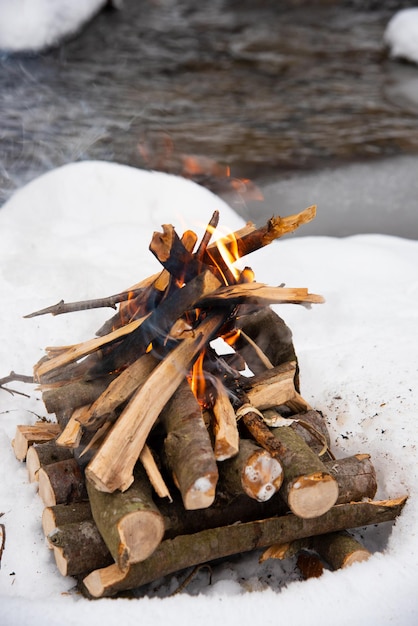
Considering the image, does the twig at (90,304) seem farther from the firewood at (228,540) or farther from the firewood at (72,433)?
the firewood at (228,540)

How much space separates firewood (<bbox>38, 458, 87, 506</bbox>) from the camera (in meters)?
2.43

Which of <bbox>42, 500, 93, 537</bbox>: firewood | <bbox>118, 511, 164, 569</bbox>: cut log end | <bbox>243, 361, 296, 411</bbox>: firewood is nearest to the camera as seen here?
<bbox>118, 511, 164, 569</bbox>: cut log end

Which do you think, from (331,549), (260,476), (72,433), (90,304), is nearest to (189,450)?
(260,476)

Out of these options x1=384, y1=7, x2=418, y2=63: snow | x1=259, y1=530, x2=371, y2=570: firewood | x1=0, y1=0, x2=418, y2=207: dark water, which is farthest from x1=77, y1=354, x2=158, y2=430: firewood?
x1=384, y1=7, x2=418, y2=63: snow

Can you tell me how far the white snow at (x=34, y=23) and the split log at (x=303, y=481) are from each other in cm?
926

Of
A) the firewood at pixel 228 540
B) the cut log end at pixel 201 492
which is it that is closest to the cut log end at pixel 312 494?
the firewood at pixel 228 540

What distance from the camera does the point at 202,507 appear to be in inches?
84.0

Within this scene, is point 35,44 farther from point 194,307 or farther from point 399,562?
point 399,562

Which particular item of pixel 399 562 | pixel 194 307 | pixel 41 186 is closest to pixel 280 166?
pixel 41 186

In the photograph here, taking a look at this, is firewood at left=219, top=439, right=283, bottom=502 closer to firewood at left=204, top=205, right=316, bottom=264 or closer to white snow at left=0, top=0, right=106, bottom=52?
firewood at left=204, top=205, right=316, bottom=264

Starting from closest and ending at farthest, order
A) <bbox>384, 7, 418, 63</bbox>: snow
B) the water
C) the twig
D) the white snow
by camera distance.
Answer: the twig
the water
the white snow
<bbox>384, 7, 418, 63</bbox>: snow

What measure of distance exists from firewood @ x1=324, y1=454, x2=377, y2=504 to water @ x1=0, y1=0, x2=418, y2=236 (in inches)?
139

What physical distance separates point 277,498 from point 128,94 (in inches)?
297

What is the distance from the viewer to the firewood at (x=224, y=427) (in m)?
2.22
